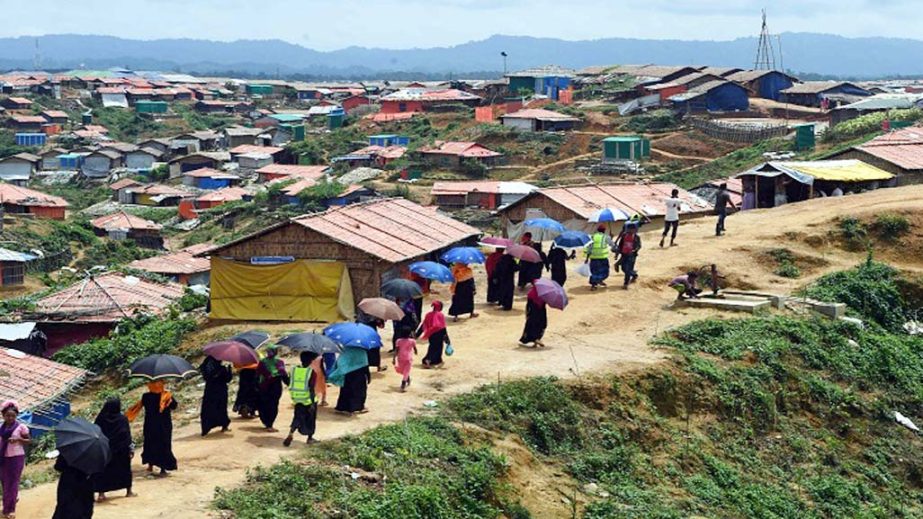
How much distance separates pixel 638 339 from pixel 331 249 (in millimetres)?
5397

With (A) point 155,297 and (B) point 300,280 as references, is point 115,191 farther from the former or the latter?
(B) point 300,280

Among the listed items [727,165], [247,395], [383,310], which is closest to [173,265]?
[727,165]

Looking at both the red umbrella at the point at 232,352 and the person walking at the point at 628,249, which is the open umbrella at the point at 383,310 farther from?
the person walking at the point at 628,249

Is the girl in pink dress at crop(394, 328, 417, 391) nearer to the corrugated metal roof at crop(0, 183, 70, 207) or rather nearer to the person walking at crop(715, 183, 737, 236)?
the person walking at crop(715, 183, 737, 236)

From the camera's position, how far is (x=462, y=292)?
19.8 meters

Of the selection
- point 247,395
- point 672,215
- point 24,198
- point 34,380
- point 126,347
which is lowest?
point 24,198

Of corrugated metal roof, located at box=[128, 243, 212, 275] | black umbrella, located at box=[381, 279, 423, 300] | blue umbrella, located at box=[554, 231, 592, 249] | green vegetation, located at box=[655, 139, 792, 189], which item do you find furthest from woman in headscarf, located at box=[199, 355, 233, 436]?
green vegetation, located at box=[655, 139, 792, 189]

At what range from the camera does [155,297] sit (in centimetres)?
2830

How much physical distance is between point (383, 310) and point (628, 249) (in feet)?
22.9

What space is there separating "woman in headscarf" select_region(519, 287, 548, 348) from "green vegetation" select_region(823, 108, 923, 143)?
30466 mm

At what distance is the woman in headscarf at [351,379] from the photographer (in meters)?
13.9

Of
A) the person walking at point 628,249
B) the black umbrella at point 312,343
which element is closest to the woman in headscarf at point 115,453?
the black umbrella at point 312,343

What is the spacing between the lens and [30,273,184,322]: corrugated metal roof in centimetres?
2589

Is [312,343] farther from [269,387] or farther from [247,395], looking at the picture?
[247,395]
